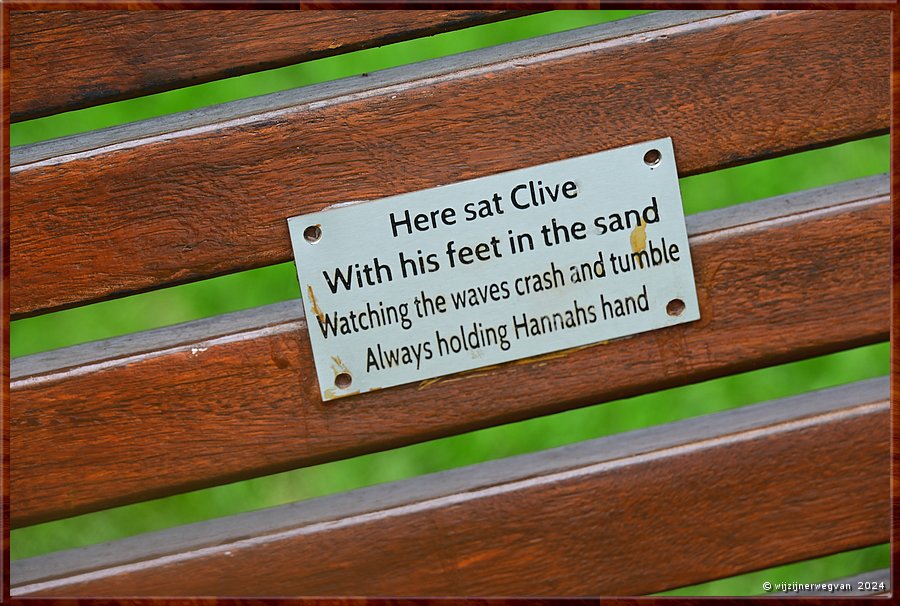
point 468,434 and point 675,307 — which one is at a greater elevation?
point 675,307

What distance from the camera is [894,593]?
794 mm

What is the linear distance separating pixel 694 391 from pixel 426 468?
1.54 feet

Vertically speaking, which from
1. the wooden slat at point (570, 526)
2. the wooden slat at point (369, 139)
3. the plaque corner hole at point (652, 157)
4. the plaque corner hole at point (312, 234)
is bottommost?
the wooden slat at point (570, 526)

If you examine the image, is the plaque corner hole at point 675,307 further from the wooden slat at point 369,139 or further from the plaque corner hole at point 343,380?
the plaque corner hole at point 343,380

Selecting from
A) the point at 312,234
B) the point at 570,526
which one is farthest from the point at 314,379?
the point at 570,526

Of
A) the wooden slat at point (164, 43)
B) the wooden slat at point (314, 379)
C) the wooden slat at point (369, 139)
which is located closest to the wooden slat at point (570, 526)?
the wooden slat at point (314, 379)

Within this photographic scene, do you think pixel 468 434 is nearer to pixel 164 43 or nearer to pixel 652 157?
pixel 652 157

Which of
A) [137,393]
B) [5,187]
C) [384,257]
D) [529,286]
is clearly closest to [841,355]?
[529,286]

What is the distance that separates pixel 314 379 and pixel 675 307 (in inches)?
14.3

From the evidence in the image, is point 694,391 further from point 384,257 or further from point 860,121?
point 384,257

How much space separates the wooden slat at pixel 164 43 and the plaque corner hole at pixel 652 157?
0.18 meters

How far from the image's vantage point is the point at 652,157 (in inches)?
31.3

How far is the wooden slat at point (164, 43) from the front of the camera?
780 millimetres

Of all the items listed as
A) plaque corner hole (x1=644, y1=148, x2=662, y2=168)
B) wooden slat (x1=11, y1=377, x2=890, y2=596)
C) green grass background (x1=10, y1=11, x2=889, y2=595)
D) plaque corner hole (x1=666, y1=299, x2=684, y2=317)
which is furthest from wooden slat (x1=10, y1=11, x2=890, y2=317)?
green grass background (x1=10, y1=11, x2=889, y2=595)
